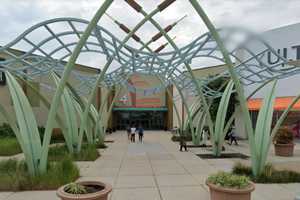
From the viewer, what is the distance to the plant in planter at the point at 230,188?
18.2 feet

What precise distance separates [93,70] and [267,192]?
3097cm

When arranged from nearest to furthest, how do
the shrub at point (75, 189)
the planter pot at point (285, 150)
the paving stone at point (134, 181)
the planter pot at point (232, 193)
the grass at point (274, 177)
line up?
the shrub at point (75, 189)
the planter pot at point (232, 193)
the paving stone at point (134, 181)
the grass at point (274, 177)
the planter pot at point (285, 150)

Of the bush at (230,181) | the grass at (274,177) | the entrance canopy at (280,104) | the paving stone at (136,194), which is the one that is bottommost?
the paving stone at (136,194)

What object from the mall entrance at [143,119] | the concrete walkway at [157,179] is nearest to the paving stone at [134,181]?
the concrete walkway at [157,179]

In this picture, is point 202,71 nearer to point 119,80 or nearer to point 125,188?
point 119,80

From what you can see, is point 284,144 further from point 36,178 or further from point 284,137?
point 36,178

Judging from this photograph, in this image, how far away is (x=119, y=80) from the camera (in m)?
21.3

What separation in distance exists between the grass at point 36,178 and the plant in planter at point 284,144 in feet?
36.8

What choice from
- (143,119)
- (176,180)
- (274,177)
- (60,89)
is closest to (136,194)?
(176,180)

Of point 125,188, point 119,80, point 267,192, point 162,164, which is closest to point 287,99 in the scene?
point 119,80

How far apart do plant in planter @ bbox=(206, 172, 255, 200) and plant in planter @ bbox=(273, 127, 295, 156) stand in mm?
10277

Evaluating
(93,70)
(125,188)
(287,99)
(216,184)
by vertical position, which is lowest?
(125,188)

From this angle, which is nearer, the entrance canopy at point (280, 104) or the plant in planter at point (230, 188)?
the plant in planter at point (230, 188)

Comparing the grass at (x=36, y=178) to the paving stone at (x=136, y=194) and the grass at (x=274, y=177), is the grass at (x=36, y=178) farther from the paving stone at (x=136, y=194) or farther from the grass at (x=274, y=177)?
the grass at (x=274, y=177)
